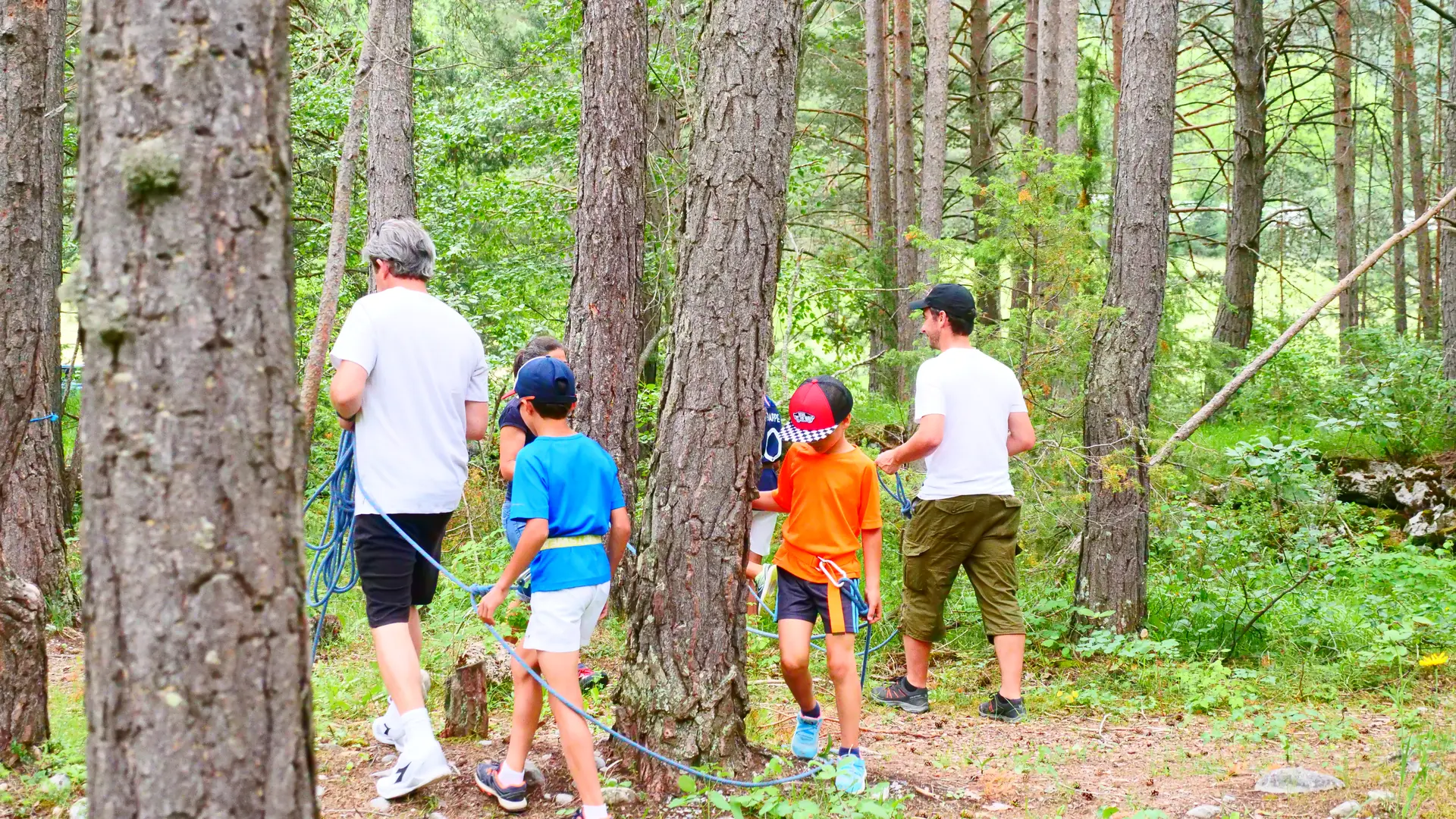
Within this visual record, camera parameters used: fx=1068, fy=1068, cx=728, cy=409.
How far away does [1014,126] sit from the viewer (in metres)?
23.2

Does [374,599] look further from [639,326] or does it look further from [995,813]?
[639,326]

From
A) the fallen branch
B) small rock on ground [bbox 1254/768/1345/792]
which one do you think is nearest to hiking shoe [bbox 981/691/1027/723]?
small rock on ground [bbox 1254/768/1345/792]

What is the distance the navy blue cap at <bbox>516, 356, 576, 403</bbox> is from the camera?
361cm

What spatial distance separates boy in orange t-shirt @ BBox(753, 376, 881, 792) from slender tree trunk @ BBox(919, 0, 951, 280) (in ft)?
28.3

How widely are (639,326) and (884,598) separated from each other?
97.9 inches

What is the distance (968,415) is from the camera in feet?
17.3

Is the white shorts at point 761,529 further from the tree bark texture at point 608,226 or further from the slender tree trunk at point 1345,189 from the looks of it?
the slender tree trunk at point 1345,189

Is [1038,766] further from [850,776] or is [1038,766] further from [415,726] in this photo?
[415,726]

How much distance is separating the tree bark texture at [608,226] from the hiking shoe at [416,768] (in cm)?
337

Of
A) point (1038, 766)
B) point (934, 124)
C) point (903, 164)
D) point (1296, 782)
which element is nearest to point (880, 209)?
point (903, 164)

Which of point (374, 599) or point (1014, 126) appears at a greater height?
point (1014, 126)

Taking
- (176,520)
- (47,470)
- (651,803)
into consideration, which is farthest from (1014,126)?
(176,520)

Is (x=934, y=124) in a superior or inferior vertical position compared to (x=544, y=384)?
superior

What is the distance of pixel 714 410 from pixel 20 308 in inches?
116
